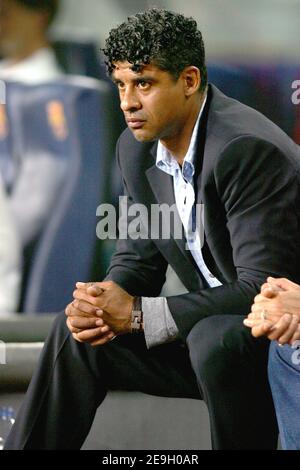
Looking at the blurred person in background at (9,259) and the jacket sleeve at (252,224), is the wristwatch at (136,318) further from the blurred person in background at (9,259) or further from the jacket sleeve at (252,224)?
the blurred person in background at (9,259)

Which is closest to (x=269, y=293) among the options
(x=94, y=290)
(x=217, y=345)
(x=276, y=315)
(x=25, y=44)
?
(x=276, y=315)

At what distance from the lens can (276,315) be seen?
7.63ft

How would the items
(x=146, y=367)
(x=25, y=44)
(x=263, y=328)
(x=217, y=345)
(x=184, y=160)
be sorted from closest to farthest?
1. (x=263, y=328)
2. (x=217, y=345)
3. (x=146, y=367)
4. (x=184, y=160)
5. (x=25, y=44)

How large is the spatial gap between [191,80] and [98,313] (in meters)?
0.74

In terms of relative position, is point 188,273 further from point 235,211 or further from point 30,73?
point 30,73

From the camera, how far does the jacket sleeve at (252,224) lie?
2580mm

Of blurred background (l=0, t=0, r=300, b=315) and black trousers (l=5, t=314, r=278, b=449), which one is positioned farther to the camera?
blurred background (l=0, t=0, r=300, b=315)

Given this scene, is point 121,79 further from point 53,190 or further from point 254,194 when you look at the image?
point 53,190

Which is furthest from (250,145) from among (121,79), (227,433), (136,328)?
(227,433)

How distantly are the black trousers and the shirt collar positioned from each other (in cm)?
48

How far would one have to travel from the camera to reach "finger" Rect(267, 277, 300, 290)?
2383 millimetres

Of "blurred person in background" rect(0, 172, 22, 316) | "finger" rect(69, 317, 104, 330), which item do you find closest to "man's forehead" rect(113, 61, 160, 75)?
"finger" rect(69, 317, 104, 330)

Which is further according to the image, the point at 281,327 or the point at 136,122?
the point at 136,122

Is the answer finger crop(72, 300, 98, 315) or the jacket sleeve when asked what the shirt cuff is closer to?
the jacket sleeve
